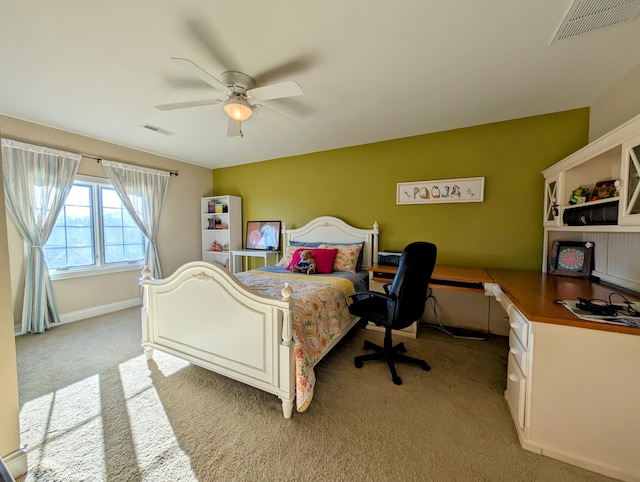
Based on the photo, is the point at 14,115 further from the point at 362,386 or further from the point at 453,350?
the point at 453,350

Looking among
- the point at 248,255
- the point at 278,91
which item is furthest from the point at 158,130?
the point at 248,255

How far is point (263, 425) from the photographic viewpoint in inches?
63.4

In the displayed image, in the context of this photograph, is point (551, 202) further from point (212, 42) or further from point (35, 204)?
point (35, 204)

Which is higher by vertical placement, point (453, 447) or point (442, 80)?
point (442, 80)

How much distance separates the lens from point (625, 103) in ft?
6.49

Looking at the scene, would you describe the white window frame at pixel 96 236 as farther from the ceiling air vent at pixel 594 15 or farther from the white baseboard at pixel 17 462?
the ceiling air vent at pixel 594 15

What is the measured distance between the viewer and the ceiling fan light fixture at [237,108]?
6.54 ft

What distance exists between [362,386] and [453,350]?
1162 millimetres

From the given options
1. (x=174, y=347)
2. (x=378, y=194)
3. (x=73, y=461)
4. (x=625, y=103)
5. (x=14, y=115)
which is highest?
(x=14, y=115)

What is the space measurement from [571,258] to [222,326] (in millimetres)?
3091

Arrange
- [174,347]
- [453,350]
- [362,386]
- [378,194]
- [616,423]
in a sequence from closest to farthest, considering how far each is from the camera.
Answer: [616,423] → [362,386] → [174,347] → [453,350] → [378,194]

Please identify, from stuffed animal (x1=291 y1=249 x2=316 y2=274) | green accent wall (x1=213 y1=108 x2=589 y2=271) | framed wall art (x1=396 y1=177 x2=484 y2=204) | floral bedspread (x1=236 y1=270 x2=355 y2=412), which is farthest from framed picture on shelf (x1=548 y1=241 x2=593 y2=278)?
stuffed animal (x1=291 y1=249 x2=316 y2=274)

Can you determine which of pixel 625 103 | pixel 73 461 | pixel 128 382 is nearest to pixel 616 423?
pixel 625 103

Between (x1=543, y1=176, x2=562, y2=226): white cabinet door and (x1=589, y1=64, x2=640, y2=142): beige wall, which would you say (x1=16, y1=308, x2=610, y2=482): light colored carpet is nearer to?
(x1=543, y1=176, x2=562, y2=226): white cabinet door
